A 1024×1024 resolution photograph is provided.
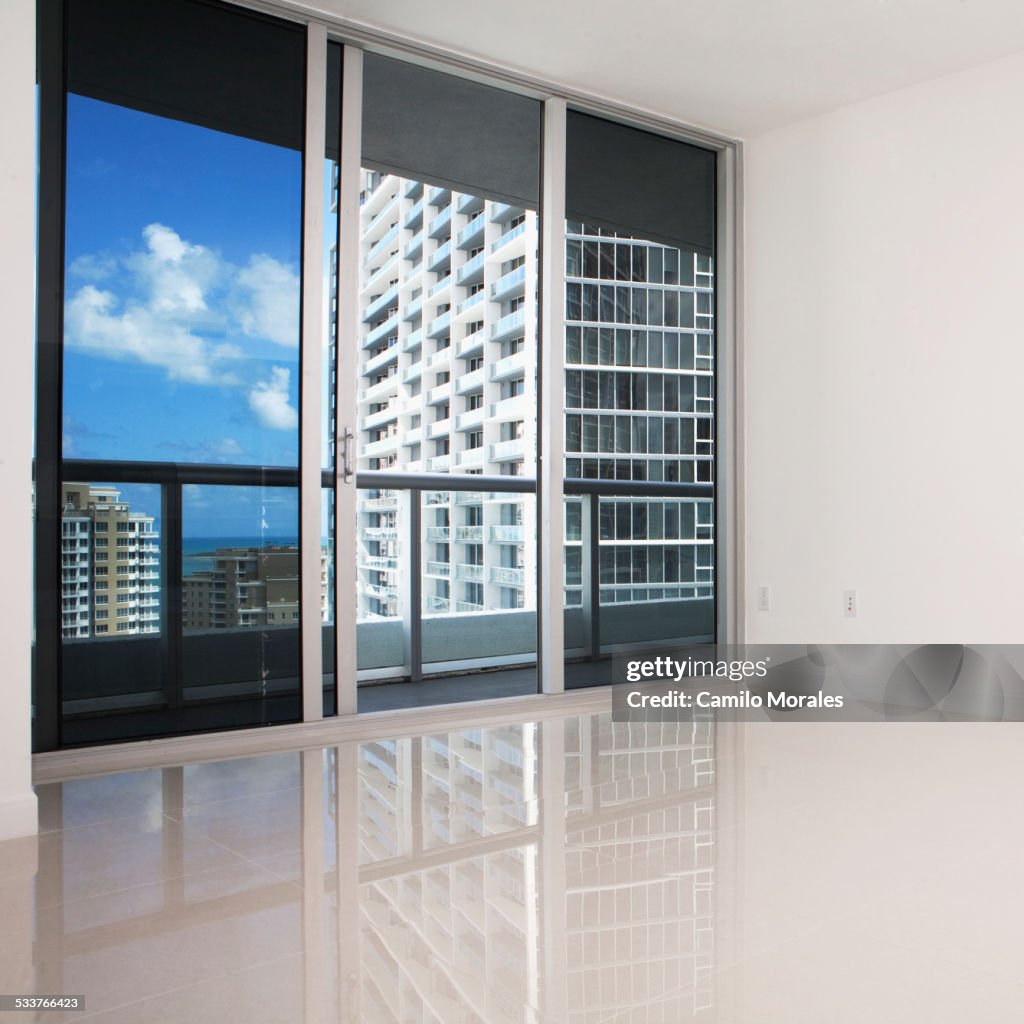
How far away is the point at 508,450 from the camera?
5.49m

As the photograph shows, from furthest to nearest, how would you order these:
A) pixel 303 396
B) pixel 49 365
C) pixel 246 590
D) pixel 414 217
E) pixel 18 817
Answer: pixel 414 217
pixel 303 396
pixel 246 590
pixel 49 365
pixel 18 817

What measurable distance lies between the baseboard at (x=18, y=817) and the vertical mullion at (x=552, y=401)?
6.70ft

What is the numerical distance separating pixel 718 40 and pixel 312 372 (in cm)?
190

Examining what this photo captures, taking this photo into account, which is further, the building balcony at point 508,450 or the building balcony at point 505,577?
the building balcony at point 508,450

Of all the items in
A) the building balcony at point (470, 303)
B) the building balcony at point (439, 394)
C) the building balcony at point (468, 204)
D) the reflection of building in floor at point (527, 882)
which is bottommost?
the reflection of building in floor at point (527, 882)

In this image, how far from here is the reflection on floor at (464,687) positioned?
4.08 m

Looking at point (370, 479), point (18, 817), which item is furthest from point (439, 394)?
point (18, 817)

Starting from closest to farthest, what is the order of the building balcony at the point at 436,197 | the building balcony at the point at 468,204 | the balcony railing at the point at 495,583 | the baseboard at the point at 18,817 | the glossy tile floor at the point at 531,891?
1. the glossy tile floor at the point at 531,891
2. the baseboard at the point at 18,817
3. the balcony railing at the point at 495,583
4. the building balcony at the point at 468,204
5. the building balcony at the point at 436,197

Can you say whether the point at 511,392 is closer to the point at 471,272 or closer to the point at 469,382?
the point at 469,382

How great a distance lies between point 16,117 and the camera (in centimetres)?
247

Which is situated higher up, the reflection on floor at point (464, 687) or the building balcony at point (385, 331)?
the building balcony at point (385, 331)

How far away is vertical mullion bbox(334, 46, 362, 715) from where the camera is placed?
3408 millimetres

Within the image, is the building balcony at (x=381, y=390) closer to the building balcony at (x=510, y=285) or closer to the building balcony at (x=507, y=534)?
the building balcony at (x=510, y=285)

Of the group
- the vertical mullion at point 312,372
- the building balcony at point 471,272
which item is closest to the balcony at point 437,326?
the building balcony at point 471,272
